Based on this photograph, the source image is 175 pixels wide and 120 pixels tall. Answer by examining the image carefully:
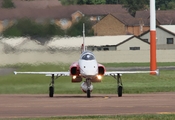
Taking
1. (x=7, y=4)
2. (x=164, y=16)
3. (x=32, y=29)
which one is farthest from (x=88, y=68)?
(x=164, y=16)

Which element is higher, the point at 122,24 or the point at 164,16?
the point at 164,16

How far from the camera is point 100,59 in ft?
202

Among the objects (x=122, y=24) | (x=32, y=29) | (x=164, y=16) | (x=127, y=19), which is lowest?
(x=32, y=29)

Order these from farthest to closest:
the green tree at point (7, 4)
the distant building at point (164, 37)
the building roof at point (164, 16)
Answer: the building roof at point (164, 16) → the distant building at point (164, 37) → the green tree at point (7, 4)

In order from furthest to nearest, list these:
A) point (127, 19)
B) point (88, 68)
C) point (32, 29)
→ point (127, 19)
point (32, 29)
point (88, 68)

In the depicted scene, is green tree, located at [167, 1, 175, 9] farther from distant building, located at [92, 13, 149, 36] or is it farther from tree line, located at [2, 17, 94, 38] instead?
tree line, located at [2, 17, 94, 38]

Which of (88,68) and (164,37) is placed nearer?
(88,68)

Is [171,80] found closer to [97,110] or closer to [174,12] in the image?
[97,110]

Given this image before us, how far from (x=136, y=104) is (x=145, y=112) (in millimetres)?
3156

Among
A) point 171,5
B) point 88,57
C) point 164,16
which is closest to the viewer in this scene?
point 88,57

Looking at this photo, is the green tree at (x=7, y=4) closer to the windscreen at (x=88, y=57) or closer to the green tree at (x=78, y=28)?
the green tree at (x=78, y=28)

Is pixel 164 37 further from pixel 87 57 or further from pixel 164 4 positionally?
pixel 87 57

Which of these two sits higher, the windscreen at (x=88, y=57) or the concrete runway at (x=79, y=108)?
the windscreen at (x=88, y=57)

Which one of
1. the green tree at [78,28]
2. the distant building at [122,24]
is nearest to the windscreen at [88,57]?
the green tree at [78,28]
